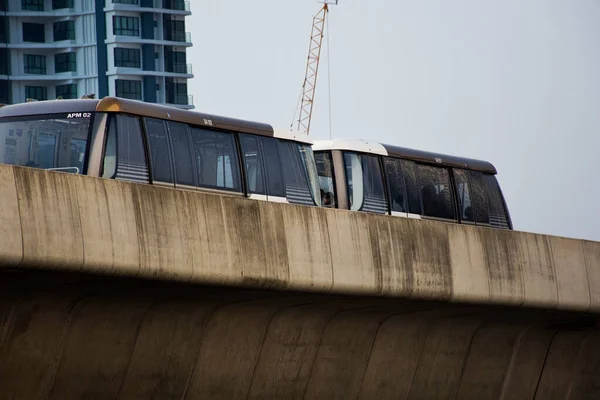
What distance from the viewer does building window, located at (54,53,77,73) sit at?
11600 cm

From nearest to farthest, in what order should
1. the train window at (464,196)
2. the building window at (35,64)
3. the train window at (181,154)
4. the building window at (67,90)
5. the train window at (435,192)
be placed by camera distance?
1. the train window at (181,154)
2. the train window at (435,192)
3. the train window at (464,196)
4. the building window at (35,64)
5. the building window at (67,90)

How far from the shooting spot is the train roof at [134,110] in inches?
816

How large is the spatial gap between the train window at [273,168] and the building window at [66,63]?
94781 millimetres

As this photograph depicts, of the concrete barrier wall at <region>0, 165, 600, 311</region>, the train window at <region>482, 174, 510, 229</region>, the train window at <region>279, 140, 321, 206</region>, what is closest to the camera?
the concrete barrier wall at <region>0, 165, 600, 311</region>

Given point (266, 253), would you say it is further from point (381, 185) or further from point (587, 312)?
point (381, 185)

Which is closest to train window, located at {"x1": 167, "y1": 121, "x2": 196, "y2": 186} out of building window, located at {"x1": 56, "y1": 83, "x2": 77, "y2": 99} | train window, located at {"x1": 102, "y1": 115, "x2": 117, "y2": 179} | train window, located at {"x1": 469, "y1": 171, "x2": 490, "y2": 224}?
train window, located at {"x1": 102, "y1": 115, "x2": 117, "y2": 179}

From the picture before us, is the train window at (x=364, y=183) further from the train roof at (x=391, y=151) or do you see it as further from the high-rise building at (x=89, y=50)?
the high-rise building at (x=89, y=50)

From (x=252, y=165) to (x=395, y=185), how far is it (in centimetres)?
607

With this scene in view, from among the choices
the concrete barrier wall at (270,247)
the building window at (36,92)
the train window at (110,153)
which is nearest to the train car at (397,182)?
the concrete barrier wall at (270,247)

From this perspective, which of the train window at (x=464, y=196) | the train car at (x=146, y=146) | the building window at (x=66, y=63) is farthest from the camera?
the building window at (x=66, y=63)

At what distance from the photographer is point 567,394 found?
25.1 m

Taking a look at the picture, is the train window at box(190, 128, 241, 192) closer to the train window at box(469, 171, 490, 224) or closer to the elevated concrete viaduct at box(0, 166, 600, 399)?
the elevated concrete viaduct at box(0, 166, 600, 399)

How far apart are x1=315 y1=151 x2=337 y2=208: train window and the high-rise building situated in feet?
285

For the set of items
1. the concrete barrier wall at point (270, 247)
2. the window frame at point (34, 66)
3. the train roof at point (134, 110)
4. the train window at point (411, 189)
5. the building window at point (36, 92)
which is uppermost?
the window frame at point (34, 66)
